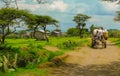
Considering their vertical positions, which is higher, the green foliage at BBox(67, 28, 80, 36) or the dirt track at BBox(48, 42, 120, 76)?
the dirt track at BBox(48, 42, 120, 76)

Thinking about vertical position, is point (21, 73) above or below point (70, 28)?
above

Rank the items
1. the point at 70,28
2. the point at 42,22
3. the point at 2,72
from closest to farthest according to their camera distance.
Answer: the point at 2,72
the point at 42,22
the point at 70,28

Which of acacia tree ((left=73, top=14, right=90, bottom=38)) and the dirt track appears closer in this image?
the dirt track

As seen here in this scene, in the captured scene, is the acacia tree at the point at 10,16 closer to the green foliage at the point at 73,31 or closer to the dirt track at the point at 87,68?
the dirt track at the point at 87,68

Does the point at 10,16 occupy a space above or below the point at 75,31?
above

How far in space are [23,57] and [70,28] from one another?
125m

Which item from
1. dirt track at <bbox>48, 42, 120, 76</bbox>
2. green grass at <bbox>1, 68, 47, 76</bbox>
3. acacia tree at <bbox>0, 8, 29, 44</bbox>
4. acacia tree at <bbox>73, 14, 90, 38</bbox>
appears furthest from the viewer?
acacia tree at <bbox>73, 14, 90, 38</bbox>

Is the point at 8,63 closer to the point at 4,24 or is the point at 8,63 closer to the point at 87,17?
the point at 4,24

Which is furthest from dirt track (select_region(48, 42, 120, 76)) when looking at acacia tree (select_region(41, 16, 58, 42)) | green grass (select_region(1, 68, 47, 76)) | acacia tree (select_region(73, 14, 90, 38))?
acacia tree (select_region(73, 14, 90, 38))

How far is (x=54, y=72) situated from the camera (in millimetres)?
19859

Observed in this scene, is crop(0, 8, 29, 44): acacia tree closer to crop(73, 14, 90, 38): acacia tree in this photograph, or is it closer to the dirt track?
the dirt track

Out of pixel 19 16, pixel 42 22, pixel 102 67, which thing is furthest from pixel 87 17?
pixel 102 67

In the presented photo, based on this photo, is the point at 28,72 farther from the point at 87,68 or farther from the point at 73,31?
the point at 73,31

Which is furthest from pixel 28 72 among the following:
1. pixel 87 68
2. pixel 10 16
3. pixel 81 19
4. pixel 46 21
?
pixel 81 19
